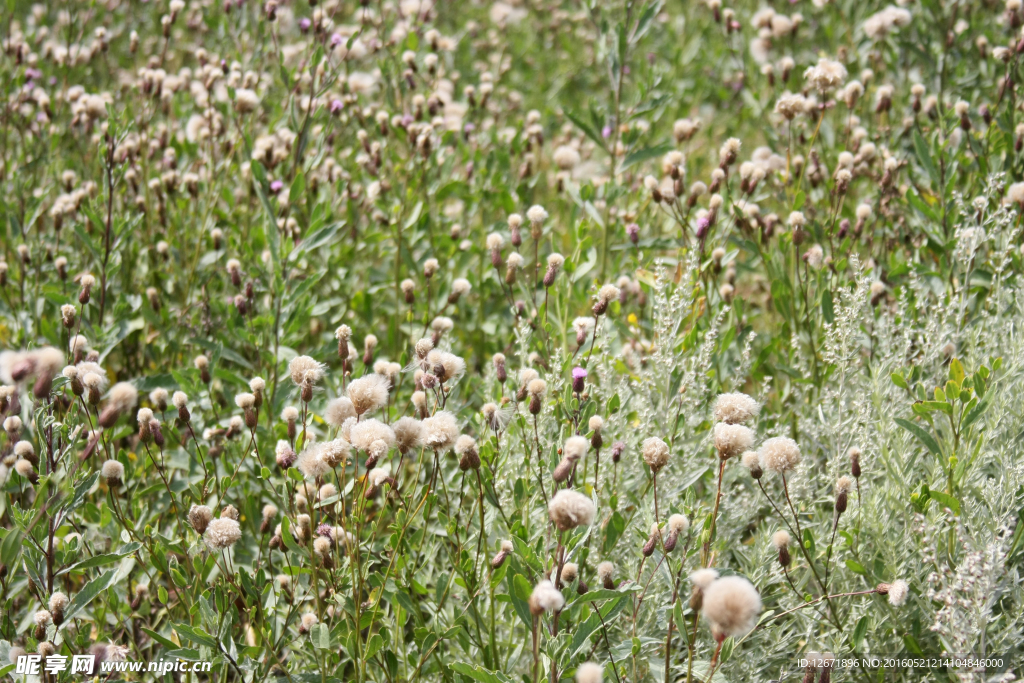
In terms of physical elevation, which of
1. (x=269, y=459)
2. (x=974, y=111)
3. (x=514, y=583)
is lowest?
(x=269, y=459)

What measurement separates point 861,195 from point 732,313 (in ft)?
5.44

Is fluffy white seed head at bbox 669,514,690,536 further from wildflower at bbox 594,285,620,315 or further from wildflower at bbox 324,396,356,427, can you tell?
wildflower at bbox 324,396,356,427

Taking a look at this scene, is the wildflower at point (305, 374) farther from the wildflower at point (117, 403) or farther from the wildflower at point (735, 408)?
the wildflower at point (735, 408)

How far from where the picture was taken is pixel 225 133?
3602 millimetres

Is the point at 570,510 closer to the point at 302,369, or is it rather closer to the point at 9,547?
the point at 302,369

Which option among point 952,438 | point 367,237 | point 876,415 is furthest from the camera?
point 367,237

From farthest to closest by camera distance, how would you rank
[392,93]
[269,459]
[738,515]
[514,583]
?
Result: [392,93] → [269,459] → [738,515] → [514,583]

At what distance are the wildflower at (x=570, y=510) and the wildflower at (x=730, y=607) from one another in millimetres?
250

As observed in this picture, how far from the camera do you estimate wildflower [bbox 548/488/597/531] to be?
4.68 feet

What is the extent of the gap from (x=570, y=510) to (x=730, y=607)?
31 centimetres

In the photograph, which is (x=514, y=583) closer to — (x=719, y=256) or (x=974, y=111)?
(x=719, y=256)

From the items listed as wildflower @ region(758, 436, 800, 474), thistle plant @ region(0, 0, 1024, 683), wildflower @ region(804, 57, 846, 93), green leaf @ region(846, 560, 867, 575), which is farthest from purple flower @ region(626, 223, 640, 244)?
green leaf @ region(846, 560, 867, 575)

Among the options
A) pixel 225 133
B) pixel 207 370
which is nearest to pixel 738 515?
pixel 207 370

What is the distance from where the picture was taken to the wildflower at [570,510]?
1428 millimetres
